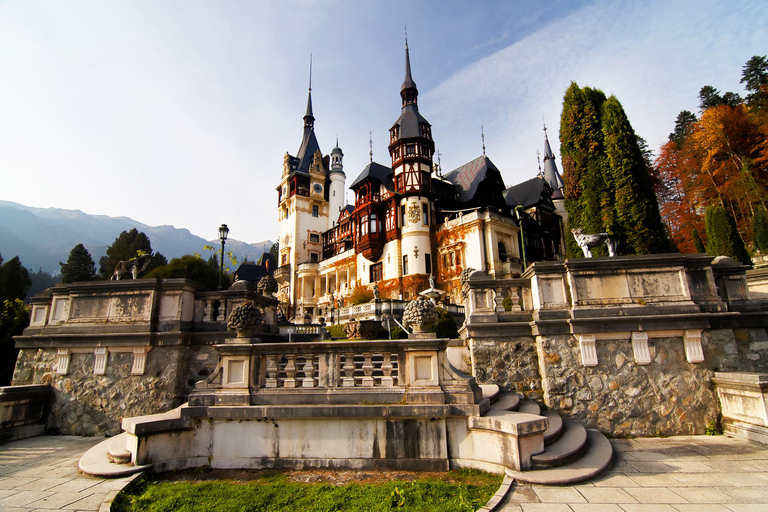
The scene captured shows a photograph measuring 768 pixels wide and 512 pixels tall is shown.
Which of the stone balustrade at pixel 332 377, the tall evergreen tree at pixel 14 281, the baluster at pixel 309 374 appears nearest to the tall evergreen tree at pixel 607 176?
the stone balustrade at pixel 332 377

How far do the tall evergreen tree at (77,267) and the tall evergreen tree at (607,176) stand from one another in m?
63.9

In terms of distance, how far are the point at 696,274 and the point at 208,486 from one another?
420 inches

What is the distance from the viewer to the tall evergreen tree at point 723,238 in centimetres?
2052

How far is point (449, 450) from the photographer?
19.7 ft

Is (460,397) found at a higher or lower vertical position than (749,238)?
lower

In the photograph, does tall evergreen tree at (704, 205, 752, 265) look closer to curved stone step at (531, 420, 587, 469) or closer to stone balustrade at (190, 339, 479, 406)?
curved stone step at (531, 420, 587, 469)

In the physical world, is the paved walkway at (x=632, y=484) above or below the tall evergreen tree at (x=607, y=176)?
below

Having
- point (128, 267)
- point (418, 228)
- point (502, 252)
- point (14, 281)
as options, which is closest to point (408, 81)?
point (418, 228)

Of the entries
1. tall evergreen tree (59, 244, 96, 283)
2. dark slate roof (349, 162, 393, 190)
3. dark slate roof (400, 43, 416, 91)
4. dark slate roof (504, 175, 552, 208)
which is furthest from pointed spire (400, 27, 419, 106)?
tall evergreen tree (59, 244, 96, 283)

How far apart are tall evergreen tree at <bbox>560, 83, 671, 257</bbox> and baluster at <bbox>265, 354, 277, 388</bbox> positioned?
600 inches

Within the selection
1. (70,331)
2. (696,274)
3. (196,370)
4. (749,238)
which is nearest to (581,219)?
(696,274)

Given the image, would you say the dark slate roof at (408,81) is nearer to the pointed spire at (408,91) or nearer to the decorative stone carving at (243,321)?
the pointed spire at (408,91)

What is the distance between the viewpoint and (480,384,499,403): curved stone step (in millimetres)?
7188

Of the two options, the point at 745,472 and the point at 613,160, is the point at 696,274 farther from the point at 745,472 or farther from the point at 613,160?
the point at 613,160
